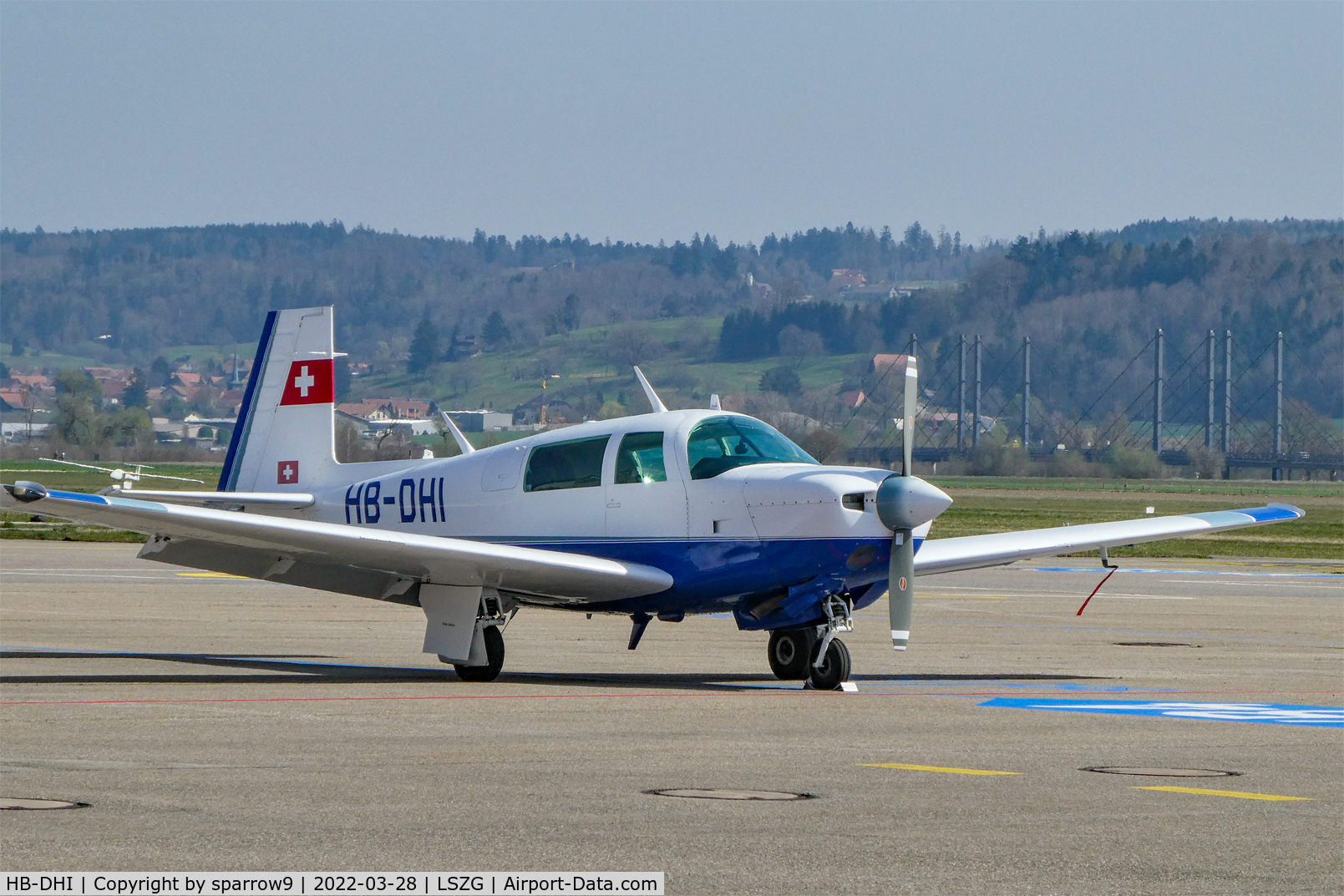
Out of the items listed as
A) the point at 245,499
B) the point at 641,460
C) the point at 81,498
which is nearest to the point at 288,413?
the point at 245,499

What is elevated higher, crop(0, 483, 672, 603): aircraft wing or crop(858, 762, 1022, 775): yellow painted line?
crop(0, 483, 672, 603): aircraft wing

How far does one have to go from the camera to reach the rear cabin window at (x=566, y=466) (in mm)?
16359

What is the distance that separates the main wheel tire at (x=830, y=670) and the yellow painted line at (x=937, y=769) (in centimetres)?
482

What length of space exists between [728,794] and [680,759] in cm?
136

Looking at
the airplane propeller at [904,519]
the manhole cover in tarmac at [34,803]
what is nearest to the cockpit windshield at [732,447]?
the airplane propeller at [904,519]

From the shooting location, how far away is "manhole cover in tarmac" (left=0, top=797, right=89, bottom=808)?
27.3 ft

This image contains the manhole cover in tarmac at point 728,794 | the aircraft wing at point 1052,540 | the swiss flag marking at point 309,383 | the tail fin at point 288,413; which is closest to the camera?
the manhole cover in tarmac at point 728,794

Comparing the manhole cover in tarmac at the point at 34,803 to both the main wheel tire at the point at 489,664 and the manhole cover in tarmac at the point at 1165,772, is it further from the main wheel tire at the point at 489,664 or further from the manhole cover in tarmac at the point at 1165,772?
the main wheel tire at the point at 489,664

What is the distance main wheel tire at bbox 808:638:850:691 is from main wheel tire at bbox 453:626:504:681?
9.05 feet

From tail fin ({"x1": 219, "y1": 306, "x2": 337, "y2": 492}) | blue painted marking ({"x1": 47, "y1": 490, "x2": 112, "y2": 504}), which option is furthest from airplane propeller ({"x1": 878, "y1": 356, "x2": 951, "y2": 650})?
tail fin ({"x1": 219, "y1": 306, "x2": 337, "y2": 492})

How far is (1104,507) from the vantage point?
302 ft

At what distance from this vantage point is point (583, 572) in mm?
15320

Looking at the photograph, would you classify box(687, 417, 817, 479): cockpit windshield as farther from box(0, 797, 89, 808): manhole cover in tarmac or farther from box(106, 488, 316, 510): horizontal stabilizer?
box(0, 797, 89, 808): manhole cover in tarmac

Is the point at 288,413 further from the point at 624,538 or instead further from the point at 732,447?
the point at 732,447
